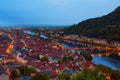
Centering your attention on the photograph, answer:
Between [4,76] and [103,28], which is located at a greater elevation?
[103,28]

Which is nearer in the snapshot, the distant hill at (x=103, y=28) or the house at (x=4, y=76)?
the house at (x=4, y=76)

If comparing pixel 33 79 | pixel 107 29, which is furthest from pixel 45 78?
pixel 107 29

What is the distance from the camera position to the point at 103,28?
88688 millimetres

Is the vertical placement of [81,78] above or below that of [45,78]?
above

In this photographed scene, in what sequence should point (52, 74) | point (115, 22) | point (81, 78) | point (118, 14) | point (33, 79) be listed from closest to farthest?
1. point (81, 78)
2. point (33, 79)
3. point (52, 74)
4. point (115, 22)
5. point (118, 14)

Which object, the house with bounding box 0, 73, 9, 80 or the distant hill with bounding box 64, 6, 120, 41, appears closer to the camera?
the house with bounding box 0, 73, 9, 80

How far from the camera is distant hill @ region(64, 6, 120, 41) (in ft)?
266

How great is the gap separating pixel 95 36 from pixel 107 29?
3591mm

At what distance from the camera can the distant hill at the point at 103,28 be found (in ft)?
266

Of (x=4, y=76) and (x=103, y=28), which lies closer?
(x=4, y=76)

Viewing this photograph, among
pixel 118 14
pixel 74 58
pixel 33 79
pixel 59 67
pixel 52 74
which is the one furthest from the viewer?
pixel 118 14

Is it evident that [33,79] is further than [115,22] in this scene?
No

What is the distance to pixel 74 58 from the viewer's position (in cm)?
3575

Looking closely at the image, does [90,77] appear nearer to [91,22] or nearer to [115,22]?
[115,22]
